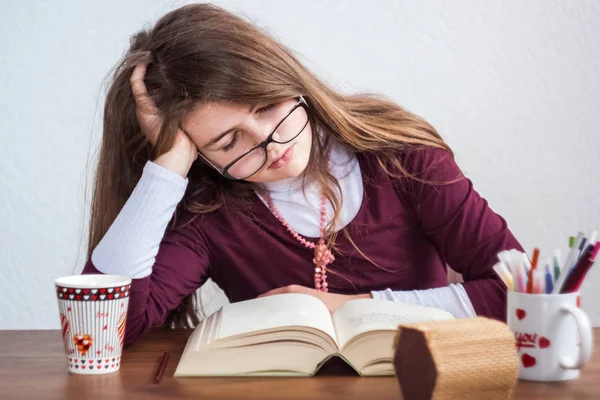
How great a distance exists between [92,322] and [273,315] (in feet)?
0.70

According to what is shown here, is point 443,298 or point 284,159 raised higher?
point 284,159

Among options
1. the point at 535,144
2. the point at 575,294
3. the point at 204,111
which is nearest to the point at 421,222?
the point at 204,111

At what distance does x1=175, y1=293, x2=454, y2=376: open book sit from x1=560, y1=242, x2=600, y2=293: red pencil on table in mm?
168

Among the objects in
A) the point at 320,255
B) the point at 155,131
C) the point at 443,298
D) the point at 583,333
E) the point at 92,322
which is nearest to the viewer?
the point at 583,333

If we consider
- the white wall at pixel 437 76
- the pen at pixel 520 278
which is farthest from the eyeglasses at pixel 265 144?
the white wall at pixel 437 76

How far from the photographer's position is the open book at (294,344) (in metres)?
0.89

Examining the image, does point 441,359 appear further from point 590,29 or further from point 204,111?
point 590,29

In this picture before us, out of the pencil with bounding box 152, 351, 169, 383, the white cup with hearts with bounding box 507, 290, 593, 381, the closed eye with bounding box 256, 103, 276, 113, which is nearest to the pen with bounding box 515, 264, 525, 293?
the white cup with hearts with bounding box 507, 290, 593, 381

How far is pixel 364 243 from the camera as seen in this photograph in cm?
143

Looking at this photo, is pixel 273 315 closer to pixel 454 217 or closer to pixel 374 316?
pixel 374 316

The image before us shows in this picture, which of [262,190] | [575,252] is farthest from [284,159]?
[575,252]

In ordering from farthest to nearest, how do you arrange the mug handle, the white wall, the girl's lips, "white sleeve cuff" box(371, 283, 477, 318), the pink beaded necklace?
1. the white wall
2. the pink beaded necklace
3. the girl's lips
4. "white sleeve cuff" box(371, 283, 477, 318)
5. the mug handle

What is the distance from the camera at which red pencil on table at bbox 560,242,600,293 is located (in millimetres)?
828

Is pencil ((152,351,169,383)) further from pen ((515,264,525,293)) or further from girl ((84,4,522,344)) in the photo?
pen ((515,264,525,293))
